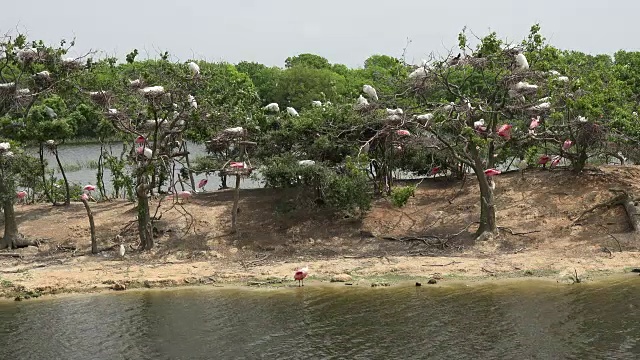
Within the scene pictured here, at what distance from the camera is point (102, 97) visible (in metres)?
16.9

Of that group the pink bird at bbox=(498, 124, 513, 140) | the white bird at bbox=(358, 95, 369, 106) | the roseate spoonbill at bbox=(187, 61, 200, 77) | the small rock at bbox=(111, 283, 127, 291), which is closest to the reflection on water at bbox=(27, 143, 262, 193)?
the white bird at bbox=(358, 95, 369, 106)

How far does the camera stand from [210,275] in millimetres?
15383

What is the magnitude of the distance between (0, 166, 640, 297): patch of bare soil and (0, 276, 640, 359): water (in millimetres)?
1049

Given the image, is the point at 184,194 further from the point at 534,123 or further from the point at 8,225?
the point at 534,123

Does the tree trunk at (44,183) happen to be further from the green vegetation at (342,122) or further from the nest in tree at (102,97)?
the nest in tree at (102,97)

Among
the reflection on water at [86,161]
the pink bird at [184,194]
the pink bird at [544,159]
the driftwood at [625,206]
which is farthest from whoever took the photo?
the reflection on water at [86,161]

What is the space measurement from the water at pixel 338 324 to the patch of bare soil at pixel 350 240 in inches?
41.3

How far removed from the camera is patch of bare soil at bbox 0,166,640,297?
14922mm

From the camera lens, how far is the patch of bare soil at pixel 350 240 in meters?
14.9

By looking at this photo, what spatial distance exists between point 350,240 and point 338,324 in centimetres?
546

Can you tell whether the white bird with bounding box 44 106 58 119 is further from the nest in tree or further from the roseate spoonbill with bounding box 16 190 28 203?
the nest in tree

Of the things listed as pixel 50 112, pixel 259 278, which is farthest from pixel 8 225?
pixel 259 278

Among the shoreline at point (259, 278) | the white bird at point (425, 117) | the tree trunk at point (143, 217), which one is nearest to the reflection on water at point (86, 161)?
the tree trunk at point (143, 217)

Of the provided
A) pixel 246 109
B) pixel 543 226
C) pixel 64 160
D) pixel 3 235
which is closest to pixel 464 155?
pixel 543 226
